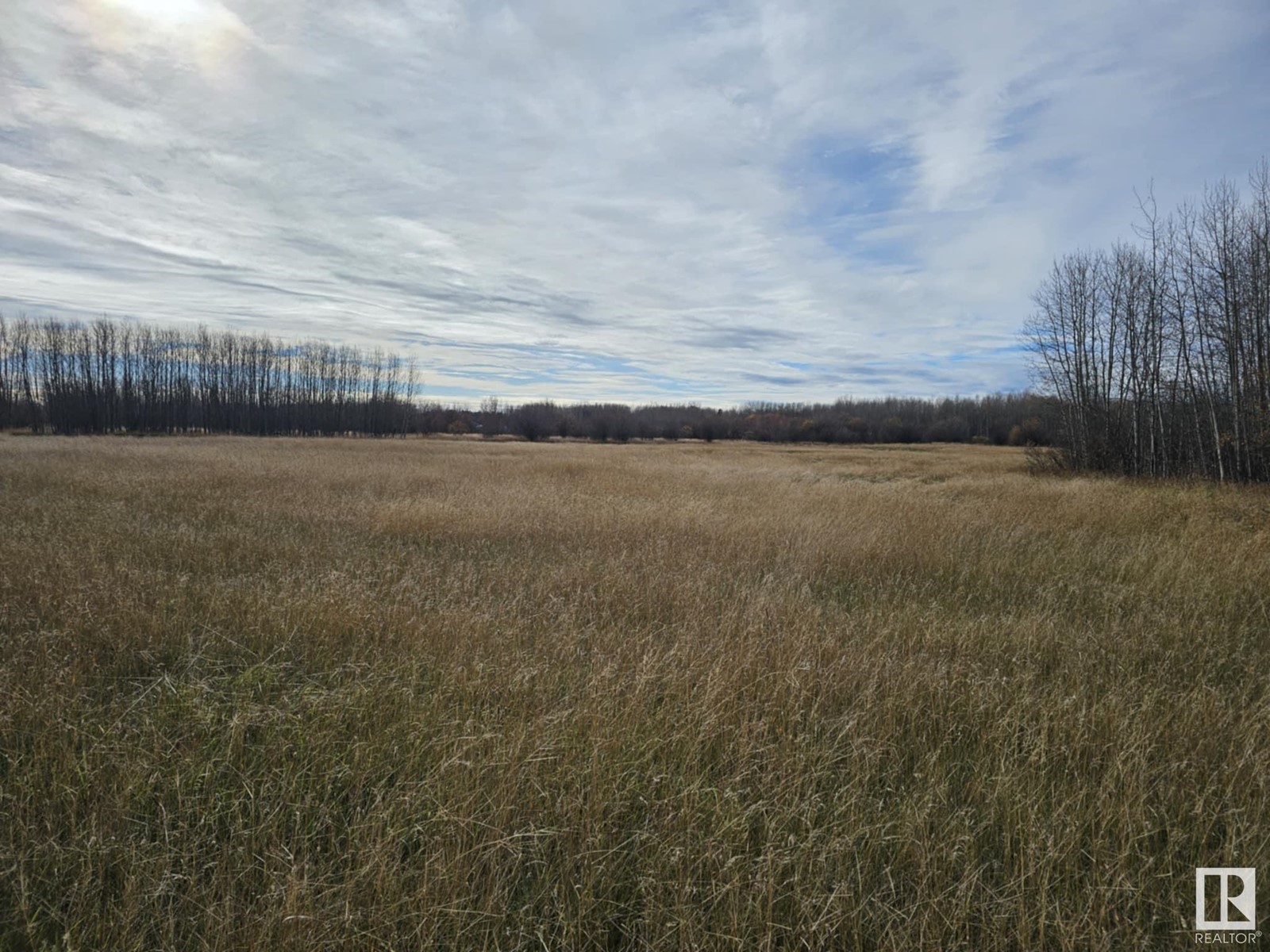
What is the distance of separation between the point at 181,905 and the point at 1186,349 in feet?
92.9

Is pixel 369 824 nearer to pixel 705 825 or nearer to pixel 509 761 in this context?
pixel 509 761

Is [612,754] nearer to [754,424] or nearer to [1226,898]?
[1226,898]

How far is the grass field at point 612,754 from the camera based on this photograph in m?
2.18

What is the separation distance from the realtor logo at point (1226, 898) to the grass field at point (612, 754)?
58 mm

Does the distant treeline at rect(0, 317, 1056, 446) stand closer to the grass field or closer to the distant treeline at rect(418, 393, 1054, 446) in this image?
the distant treeline at rect(418, 393, 1054, 446)

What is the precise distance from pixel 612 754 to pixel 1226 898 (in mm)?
2675

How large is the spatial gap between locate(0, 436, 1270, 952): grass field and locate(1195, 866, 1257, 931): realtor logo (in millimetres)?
58

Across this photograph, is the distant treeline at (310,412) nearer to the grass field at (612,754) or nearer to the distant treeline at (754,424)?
the distant treeline at (754,424)

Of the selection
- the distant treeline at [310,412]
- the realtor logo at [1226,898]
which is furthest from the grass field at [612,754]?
the distant treeline at [310,412]

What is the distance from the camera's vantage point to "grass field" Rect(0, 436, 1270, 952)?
2.18 metres

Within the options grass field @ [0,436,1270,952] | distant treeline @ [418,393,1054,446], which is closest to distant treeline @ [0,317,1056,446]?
distant treeline @ [418,393,1054,446]

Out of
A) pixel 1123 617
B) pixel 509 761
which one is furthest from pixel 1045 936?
pixel 1123 617

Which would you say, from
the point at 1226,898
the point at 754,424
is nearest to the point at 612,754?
the point at 1226,898

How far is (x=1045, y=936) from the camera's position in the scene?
7.06ft
